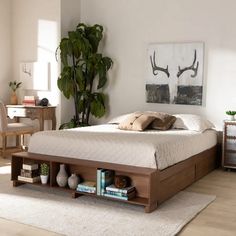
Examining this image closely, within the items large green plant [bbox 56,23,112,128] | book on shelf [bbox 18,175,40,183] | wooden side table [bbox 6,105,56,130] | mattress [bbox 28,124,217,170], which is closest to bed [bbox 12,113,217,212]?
mattress [bbox 28,124,217,170]

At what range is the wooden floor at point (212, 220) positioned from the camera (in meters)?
2.92

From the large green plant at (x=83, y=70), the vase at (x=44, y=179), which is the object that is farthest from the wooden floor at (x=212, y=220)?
the large green plant at (x=83, y=70)

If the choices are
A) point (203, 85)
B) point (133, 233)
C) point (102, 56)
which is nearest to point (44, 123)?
point (102, 56)

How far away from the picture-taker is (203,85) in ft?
17.4

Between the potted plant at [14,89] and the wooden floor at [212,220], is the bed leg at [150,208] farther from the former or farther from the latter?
the potted plant at [14,89]

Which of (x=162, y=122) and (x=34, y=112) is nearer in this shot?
(x=162, y=122)

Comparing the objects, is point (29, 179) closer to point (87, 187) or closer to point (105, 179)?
point (87, 187)

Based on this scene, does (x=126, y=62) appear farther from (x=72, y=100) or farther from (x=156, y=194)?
(x=156, y=194)

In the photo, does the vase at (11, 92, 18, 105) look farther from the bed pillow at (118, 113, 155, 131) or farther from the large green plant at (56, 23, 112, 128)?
the bed pillow at (118, 113, 155, 131)

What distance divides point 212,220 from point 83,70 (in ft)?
11.1

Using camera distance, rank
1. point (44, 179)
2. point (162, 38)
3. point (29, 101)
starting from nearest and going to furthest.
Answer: point (44, 179) < point (162, 38) < point (29, 101)

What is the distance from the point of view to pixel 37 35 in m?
6.30

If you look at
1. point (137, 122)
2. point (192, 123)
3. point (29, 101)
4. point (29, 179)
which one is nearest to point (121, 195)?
point (29, 179)

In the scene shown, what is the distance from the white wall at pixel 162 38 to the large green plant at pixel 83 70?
22 centimetres
